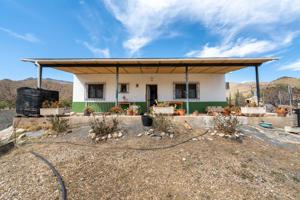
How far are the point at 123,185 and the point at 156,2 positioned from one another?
22.8 feet

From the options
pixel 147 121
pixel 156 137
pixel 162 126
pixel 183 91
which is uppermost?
pixel 183 91

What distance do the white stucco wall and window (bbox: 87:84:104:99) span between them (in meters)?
0.32

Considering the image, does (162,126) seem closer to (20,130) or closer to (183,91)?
(183,91)

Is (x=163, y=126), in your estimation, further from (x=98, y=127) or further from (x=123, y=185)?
(x=123, y=185)

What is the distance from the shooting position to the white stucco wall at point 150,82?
427 inches

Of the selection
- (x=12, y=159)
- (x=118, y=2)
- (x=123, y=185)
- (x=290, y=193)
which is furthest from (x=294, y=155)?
(x=118, y=2)

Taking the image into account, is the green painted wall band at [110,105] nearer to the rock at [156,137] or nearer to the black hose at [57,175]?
the rock at [156,137]

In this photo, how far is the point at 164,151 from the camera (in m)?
4.53

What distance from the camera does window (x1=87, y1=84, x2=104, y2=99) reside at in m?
11.0

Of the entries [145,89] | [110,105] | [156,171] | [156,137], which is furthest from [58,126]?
[145,89]

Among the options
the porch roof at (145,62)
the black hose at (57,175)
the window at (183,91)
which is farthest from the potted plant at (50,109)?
the window at (183,91)

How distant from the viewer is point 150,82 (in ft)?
36.0

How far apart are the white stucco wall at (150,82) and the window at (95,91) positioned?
0.32 m

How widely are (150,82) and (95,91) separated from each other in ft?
12.6
